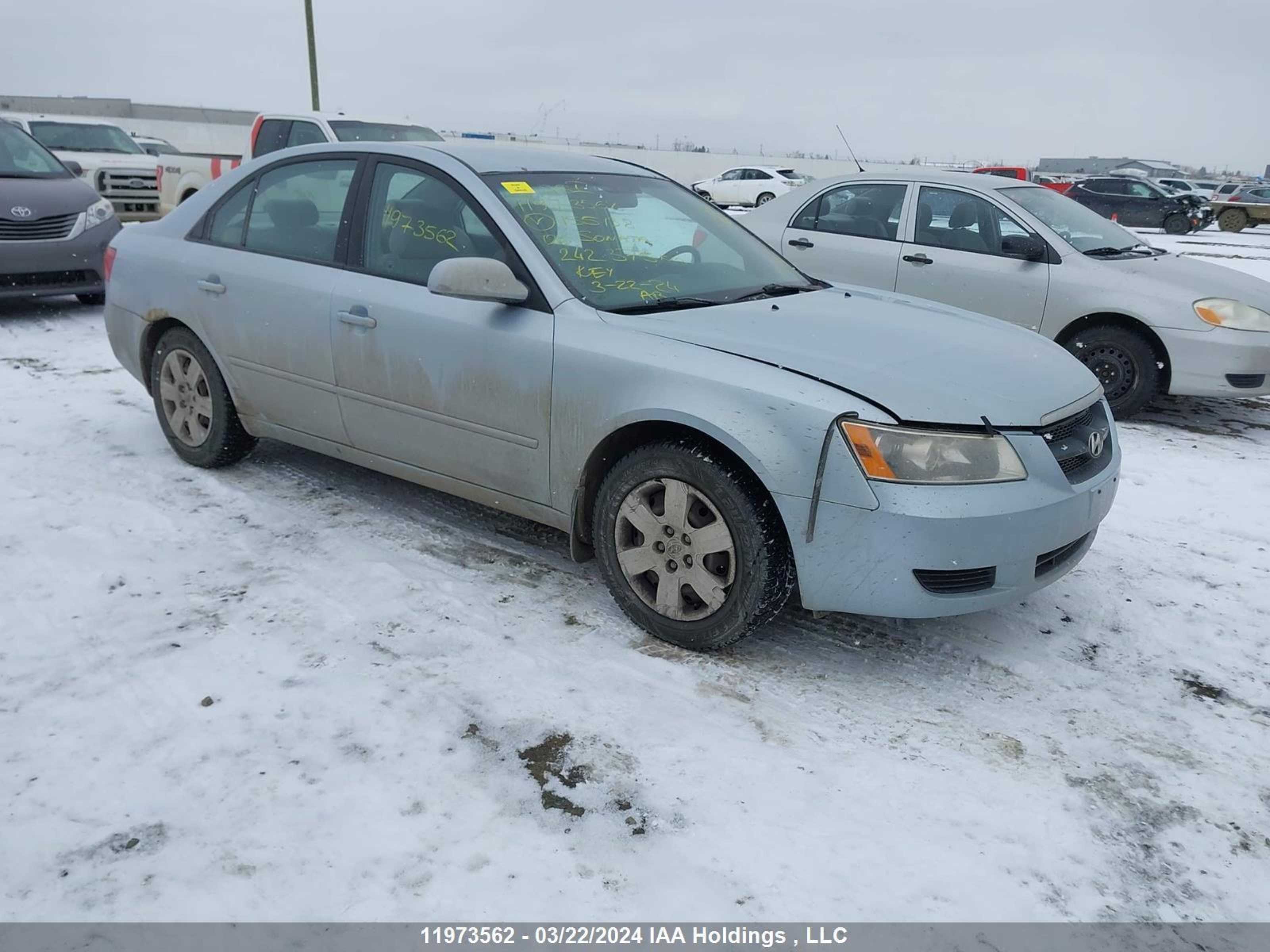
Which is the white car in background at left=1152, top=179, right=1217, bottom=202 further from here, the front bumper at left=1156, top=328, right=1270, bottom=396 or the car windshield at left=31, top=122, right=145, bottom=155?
the car windshield at left=31, top=122, right=145, bottom=155

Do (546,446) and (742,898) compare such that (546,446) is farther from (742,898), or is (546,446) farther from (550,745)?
(742,898)

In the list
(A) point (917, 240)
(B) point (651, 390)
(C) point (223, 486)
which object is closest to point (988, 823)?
(B) point (651, 390)

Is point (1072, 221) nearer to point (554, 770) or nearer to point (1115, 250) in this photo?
point (1115, 250)

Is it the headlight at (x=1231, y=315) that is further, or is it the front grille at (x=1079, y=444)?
the headlight at (x=1231, y=315)

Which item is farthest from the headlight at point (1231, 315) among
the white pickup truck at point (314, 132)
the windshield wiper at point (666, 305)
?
the white pickup truck at point (314, 132)

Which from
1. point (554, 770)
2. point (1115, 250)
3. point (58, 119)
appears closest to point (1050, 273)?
point (1115, 250)

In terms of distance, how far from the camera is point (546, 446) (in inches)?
135

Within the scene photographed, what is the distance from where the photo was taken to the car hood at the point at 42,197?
26.1 feet

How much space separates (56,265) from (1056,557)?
8358 mm

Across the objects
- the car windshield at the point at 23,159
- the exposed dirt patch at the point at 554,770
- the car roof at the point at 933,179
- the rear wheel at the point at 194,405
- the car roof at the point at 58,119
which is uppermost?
the car roof at the point at 58,119

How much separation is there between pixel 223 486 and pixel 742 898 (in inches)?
136

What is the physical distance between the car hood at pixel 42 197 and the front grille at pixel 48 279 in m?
0.46

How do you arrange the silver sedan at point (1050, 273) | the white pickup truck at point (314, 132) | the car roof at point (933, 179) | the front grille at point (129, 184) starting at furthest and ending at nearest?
the front grille at point (129, 184), the white pickup truck at point (314, 132), the car roof at point (933, 179), the silver sedan at point (1050, 273)

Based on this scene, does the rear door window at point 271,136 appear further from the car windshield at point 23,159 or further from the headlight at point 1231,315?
the headlight at point 1231,315
